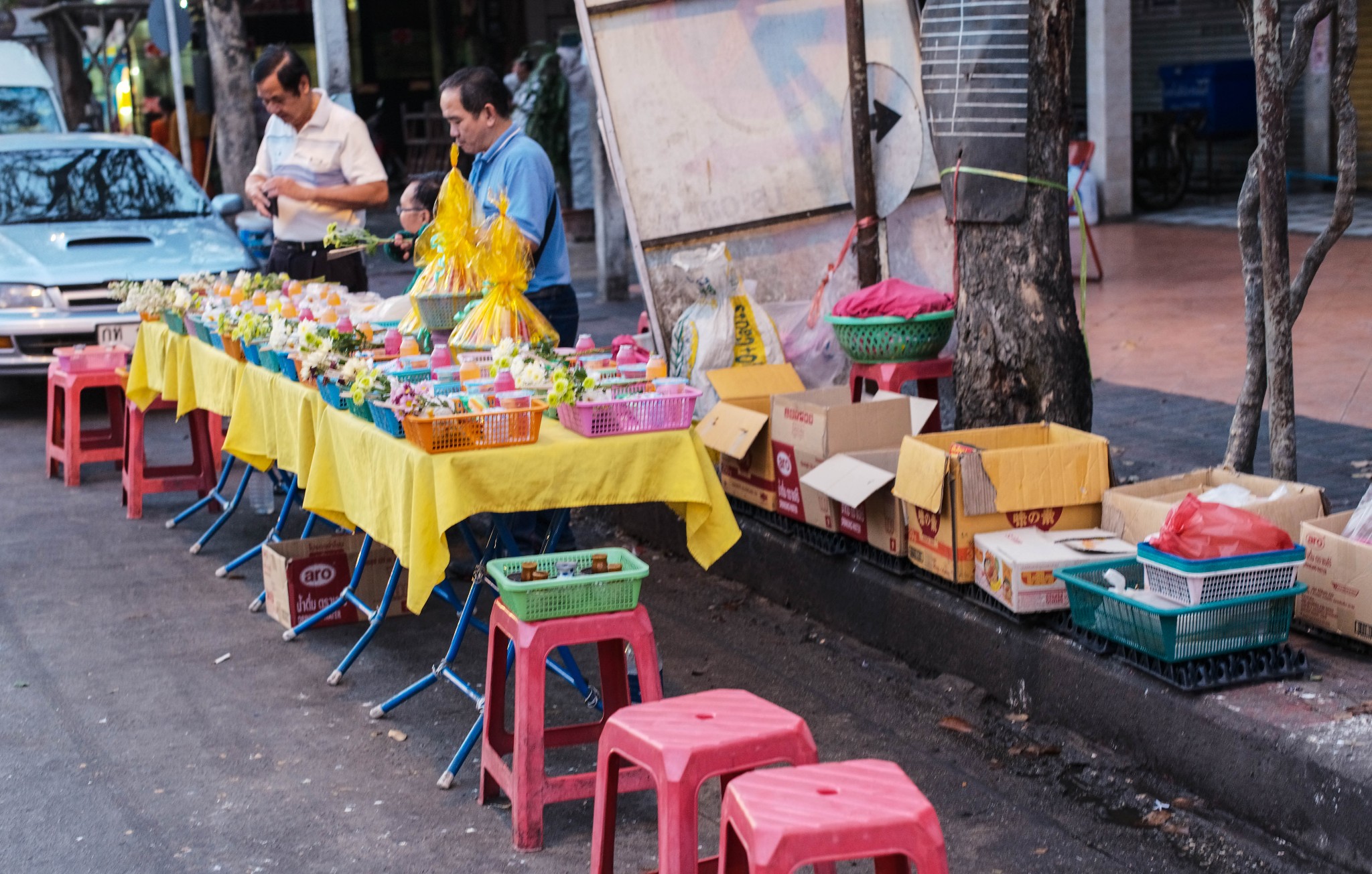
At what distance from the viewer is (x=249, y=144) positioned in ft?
45.0

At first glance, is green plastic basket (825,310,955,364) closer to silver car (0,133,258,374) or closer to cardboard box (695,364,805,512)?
cardboard box (695,364,805,512)

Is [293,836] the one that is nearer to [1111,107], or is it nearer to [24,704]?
[24,704]

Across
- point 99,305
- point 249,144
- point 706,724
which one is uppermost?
point 249,144

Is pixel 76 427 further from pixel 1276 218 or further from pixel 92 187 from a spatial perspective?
pixel 1276 218

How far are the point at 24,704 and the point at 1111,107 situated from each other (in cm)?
1383

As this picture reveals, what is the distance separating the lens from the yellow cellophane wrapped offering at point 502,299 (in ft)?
16.9

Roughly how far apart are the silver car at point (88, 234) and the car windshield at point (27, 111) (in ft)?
11.1

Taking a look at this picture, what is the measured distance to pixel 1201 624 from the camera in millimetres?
3963

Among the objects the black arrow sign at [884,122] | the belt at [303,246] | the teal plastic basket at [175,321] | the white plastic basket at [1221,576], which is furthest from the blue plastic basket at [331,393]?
the black arrow sign at [884,122]

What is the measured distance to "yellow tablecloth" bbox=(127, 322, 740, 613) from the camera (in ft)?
Answer: 13.4

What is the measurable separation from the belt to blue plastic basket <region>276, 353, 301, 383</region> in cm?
259

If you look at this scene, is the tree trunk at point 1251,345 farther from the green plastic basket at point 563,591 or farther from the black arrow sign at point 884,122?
the black arrow sign at point 884,122

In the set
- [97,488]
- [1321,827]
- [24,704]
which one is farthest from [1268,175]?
[97,488]

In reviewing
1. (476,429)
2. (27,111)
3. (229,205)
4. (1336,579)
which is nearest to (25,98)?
(27,111)
